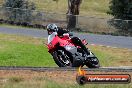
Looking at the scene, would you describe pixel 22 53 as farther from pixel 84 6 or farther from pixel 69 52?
pixel 84 6

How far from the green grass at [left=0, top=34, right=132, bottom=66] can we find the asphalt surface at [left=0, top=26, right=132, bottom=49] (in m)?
2.04

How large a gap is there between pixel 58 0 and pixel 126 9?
23.1m

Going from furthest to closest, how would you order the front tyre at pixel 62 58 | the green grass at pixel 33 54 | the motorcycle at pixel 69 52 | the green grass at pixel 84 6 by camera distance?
the green grass at pixel 84 6 < the green grass at pixel 33 54 < the front tyre at pixel 62 58 < the motorcycle at pixel 69 52

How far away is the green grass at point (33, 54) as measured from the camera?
2295cm

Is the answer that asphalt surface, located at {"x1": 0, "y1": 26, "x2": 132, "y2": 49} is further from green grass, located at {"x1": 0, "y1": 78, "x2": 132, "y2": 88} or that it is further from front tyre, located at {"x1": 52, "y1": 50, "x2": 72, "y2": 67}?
green grass, located at {"x1": 0, "y1": 78, "x2": 132, "y2": 88}

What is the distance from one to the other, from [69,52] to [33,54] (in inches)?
414

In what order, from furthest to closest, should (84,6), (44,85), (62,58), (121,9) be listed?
(84,6) < (121,9) < (62,58) < (44,85)

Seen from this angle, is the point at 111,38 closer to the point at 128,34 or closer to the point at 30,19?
the point at 128,34

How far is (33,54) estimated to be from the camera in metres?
25.0

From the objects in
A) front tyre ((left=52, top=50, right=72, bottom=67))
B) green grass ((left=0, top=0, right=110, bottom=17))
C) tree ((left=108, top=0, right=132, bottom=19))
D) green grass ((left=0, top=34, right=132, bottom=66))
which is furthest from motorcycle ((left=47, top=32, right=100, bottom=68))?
green grass ((left=0, top=0, right=110, bottom=17))

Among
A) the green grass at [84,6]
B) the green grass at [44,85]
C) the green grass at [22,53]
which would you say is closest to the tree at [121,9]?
the green grass at [84,6]

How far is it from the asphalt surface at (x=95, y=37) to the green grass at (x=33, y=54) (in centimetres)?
204

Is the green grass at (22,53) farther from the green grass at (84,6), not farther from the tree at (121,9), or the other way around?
the green grass at (84,6)

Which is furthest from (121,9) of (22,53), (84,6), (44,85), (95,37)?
(44,85)
